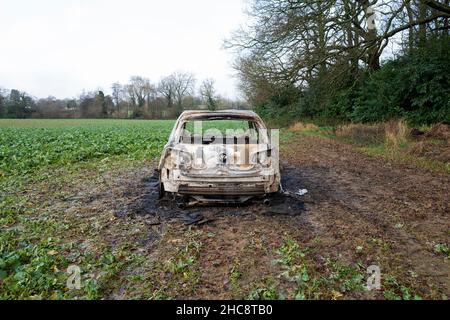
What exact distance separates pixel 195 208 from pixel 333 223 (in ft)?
7.10

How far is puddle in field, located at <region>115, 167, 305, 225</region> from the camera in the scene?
4.88m

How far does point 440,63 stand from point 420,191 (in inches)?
417

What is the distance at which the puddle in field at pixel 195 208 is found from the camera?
Answer: 4.88 metres

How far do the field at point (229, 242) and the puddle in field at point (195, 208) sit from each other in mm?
32

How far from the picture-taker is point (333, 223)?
14.7ft

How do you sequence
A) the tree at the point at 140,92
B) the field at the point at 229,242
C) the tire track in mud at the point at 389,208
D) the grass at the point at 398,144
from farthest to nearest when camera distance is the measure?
1. the tree at the point at 140,92
2. the grass at the point at 398,144
3. the tire track in mud at the point at 389,208
4. the field at the point at 229,242

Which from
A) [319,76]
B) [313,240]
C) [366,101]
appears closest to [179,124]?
[313,240]

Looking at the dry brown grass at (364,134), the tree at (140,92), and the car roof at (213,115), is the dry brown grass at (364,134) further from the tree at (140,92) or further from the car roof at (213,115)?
Answer: the tree at (140,92)

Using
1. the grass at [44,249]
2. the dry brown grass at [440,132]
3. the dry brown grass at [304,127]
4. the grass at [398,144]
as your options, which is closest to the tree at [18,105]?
the dry brown grass at [304,127]

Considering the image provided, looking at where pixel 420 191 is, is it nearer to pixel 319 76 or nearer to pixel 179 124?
pixel 179 124

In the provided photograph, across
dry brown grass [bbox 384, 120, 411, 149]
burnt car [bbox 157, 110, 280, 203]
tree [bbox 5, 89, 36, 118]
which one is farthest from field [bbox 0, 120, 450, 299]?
tree [bbox 5, 89, 36, 118]

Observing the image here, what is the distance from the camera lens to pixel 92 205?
222 inches

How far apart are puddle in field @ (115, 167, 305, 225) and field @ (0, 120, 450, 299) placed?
1.3 inches
